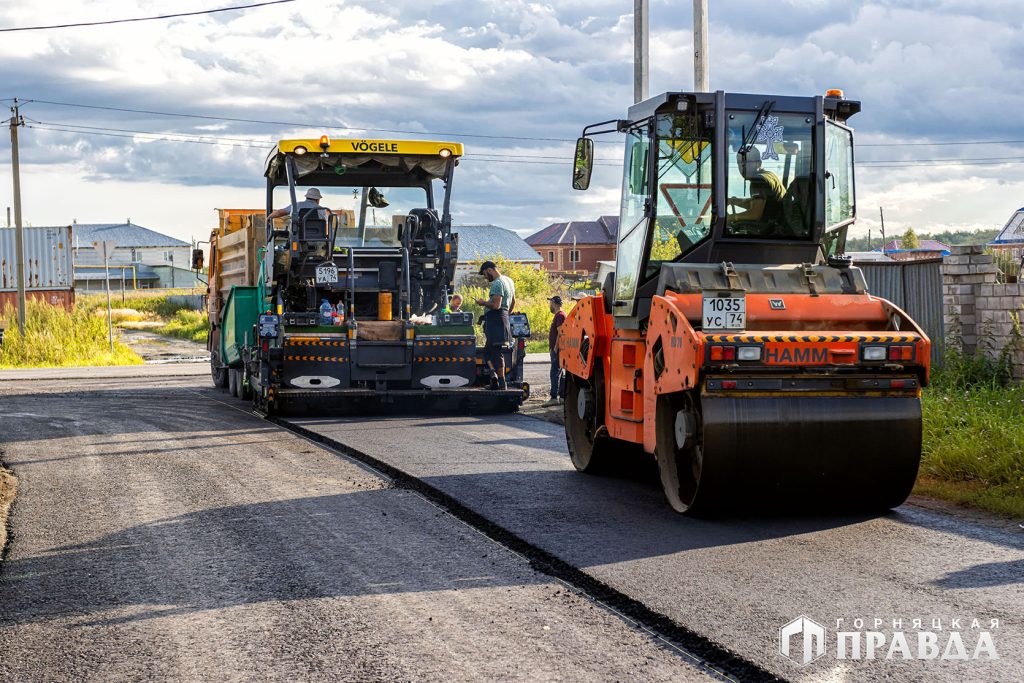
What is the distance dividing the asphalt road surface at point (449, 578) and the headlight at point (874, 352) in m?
1.03

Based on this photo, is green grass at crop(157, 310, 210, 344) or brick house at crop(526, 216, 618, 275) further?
brick house at crop(526, 216, 618, 275)

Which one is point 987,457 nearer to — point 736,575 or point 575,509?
point 575,509

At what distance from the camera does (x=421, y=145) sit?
15.4m

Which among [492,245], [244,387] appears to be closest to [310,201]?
[244,387]

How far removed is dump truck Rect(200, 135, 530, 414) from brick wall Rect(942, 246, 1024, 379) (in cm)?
520

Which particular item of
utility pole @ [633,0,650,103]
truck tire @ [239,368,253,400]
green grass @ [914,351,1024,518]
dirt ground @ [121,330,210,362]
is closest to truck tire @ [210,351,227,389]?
truck tire @ [239,368,253,400]

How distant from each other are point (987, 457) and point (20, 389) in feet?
54.5

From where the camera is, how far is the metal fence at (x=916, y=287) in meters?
14.1

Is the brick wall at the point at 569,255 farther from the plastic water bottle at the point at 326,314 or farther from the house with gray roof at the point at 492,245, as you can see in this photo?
the plastic water bottle at the point at 326,314

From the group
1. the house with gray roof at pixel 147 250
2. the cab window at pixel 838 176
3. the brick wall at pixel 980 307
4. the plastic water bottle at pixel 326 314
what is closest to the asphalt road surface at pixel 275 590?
the cab window at pixel 838 176

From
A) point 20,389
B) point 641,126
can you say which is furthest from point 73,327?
point 641,126

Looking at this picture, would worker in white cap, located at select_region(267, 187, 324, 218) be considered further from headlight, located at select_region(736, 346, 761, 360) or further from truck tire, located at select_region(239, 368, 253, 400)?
headlight, located at select_region(736, 346, 761, 360)

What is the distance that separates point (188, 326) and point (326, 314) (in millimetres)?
36033

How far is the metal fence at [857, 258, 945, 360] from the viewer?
14102 mm
